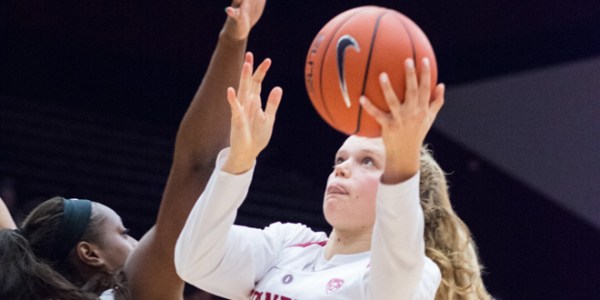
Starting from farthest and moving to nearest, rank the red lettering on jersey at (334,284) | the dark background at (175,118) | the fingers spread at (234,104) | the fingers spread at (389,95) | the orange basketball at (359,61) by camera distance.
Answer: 1. the dark background at (175,118)
2. the red lettering on jersey at (334,284)
3. the fingers spread at (234,104)
4. the orange basketball at (359,61)
5. the fingers spread at (389,95)

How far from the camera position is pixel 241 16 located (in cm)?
262

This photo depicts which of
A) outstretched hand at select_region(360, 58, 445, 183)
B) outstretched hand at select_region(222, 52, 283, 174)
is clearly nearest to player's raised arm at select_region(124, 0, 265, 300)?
outstretched hand at select_region(222, 52, 283, 174)

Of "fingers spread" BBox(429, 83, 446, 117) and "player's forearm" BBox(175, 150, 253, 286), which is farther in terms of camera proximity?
"player's forearm" BBox(175, 150, 253, 286)

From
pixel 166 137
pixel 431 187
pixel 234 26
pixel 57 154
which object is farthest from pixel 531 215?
Answer: pixel 234 26

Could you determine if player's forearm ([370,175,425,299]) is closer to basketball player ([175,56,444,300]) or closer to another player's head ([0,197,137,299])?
basketball player ([175,56,444,300])

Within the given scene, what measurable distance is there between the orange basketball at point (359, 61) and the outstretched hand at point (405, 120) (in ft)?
0.15

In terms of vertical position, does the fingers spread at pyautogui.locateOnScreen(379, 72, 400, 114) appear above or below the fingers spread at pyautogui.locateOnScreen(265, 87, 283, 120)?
above

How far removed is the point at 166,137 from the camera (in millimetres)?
8797

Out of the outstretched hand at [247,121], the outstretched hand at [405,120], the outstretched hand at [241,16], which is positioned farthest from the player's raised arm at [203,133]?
the outstretched hand at [405,120]

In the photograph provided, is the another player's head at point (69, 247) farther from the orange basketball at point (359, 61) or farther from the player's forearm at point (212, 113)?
the orange basketball at point (359, 61)

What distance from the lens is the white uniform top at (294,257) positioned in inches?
85.6

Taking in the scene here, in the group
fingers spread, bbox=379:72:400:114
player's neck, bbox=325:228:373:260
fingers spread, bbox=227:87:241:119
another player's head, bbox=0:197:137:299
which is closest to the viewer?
fingers spread, bbox=379:72:400:114

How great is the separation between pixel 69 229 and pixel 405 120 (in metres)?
1.28

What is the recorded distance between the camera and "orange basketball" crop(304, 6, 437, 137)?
2229 millimetres
